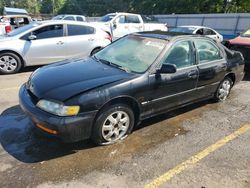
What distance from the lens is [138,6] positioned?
45.9 m

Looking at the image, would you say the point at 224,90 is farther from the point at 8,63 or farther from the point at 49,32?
the point at 8,63

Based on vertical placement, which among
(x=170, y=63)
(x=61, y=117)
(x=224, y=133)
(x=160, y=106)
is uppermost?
(x=170, y=63)

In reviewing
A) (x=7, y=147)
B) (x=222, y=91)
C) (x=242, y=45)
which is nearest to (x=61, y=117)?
(x=7, y=147)

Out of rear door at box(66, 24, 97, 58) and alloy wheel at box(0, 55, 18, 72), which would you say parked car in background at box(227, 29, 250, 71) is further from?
alloy wheel at box(0, 55, 18, 72)

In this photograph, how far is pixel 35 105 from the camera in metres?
3.53

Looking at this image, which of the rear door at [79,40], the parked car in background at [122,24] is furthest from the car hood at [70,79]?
the parked car in background at [122,24]

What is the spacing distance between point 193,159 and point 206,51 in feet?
7.61

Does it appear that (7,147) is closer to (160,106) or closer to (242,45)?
(160,106)

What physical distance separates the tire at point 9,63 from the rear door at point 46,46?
270 mm

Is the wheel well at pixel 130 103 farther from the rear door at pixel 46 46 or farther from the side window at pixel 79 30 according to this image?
the side window at pixel 79 30

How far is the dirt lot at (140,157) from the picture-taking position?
312 cm

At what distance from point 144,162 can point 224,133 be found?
169cm

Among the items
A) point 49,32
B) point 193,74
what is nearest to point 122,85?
point 193,74

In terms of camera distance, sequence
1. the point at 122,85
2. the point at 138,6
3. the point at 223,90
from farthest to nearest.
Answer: the point at 138,6 → the point at 223,90 → the point at 122,85
